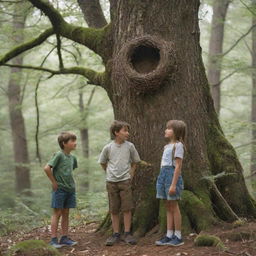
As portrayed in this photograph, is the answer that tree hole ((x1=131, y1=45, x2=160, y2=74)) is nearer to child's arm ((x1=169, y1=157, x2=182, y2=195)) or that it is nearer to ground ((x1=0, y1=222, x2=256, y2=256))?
child's arm ((x1=169, y1=157, x2=182, y2=195))

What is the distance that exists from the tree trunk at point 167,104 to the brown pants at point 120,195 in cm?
32

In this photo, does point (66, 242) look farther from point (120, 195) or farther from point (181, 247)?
point (181, 247)

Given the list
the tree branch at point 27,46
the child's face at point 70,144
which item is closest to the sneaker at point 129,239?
the child's face at point 70,144

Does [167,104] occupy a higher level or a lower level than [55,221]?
higher

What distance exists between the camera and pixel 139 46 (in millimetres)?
5145

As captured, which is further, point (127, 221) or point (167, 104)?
point (167, 104)

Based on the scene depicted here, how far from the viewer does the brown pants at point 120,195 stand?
4844 mm

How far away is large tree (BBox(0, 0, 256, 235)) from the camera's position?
503 centimetres

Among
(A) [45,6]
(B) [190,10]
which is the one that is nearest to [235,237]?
(B) [190,10]

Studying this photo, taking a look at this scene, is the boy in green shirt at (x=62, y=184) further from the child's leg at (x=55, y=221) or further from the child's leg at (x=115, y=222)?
the child's leg at (x=115, y=222)

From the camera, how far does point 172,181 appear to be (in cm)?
445

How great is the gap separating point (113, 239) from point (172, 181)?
1194mm

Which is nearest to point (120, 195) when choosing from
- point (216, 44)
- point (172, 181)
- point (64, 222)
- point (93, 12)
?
point (172, 181)

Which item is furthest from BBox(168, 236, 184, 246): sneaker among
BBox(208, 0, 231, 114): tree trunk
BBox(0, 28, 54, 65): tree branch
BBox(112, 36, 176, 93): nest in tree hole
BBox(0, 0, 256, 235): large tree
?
BBox(208, 0, 231, 114): tree trunk
